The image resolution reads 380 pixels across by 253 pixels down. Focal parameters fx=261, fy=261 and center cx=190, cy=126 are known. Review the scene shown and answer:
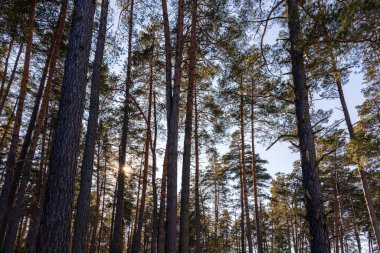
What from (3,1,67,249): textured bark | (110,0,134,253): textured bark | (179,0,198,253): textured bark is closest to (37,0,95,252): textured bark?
(179,0,198,253): textured bark

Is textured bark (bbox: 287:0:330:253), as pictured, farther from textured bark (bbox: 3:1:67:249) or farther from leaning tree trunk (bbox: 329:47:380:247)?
textured bark (bbox: 3:1:67:249)

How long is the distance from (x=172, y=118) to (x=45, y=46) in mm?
8028

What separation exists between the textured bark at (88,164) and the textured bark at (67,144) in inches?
129

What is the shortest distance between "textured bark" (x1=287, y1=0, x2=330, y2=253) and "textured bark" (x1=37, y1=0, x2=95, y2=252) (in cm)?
451

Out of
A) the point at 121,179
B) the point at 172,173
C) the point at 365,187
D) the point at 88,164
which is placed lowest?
the point at 172,173

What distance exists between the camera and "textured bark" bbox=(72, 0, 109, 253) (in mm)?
6769

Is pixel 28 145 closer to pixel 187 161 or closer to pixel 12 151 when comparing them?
pixel 12 151

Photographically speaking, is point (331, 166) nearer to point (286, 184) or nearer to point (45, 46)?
point (286, 184)

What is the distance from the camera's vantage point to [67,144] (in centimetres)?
399

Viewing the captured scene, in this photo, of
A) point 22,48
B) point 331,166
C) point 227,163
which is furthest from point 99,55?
point 331,166

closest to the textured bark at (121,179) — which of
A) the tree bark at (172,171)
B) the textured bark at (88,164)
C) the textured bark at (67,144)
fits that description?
the textured bark at (88,164)

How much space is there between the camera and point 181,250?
Result: 843 cm

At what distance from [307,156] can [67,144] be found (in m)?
4.85

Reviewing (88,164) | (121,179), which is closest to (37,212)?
(121,179)
